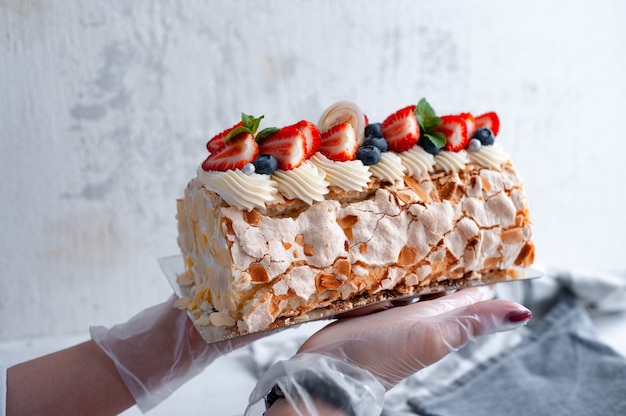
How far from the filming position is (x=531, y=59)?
326cm

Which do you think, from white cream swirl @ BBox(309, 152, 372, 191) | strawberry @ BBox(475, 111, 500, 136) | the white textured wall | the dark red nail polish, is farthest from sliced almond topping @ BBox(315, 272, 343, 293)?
the white textured wall

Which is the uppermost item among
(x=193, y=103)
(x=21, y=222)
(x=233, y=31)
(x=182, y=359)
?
(x=233, y=31)

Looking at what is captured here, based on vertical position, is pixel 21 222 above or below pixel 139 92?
below

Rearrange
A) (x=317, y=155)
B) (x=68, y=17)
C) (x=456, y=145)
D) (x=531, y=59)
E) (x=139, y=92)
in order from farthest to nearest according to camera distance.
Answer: (x=531, y=59), (x=139, y=92), (x=68, y=17), (x=456, y=145), (x=317, y=155)

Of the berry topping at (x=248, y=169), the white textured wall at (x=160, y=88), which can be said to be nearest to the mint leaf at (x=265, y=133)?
the berry topping at (x=248, y=169)

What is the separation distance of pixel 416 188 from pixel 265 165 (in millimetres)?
428

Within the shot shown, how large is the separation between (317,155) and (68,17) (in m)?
1.27

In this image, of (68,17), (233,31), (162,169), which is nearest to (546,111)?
(233,31)

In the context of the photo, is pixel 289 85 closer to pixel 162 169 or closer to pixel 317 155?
pixel 162 169

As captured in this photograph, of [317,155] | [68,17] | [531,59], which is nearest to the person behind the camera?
[317,155]

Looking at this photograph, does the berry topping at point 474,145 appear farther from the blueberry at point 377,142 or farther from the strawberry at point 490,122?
the blueberry at point 377,142

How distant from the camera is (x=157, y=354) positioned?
1961 millimetres

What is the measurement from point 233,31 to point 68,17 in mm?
614

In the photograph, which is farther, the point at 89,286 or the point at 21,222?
the point at 89,286
